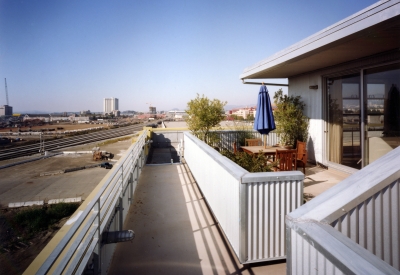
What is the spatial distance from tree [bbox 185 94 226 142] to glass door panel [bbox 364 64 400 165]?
13.2 ft

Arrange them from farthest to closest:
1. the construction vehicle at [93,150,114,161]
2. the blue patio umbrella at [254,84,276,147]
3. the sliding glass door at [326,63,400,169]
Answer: the construction vehicle at [93,150,114,161]
the blue patio umbrella at [254,84,276,147]
the sliding glass door at [326,63,400,169]

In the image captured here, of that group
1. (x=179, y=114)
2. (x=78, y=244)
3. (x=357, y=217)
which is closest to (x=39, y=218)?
(x=78, y=244)

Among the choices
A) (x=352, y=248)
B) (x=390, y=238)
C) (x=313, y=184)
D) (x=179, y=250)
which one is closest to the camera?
(x=352, y=248)

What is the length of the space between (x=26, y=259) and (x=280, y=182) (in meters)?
9.39

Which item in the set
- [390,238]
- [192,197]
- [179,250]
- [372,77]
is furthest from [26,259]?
[372,77]

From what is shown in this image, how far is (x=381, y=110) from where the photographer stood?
4895mm

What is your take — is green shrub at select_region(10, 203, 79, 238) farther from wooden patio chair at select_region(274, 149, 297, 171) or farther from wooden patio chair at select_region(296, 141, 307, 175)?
wooden patio chair at select_region(296, 141, 307, 175)

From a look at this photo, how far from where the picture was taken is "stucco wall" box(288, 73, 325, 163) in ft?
21.1

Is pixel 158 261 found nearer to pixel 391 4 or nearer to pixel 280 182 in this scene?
pixel 280 182

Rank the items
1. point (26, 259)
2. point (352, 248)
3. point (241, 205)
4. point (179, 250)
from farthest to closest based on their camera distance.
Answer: point (26, 259) → point (179, 250) → point (241, 205) → point (352, 248)

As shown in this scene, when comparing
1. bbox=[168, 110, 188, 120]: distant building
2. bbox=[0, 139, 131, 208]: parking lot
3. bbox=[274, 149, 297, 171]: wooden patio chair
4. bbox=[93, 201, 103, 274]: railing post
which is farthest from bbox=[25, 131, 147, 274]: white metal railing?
bbox=[0, 139, 131, 208]: parking lot

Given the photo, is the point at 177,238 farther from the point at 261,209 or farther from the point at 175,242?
the point at 261,209

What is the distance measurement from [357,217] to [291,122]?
599cm

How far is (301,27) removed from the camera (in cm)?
900
